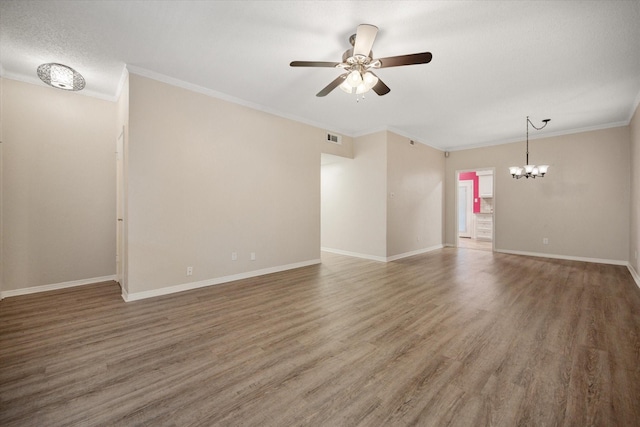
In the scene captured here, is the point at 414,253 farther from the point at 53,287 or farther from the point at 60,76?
the point at 60,76

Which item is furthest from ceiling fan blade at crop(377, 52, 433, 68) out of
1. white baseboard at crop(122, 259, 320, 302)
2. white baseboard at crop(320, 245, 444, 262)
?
white baseboard at crop(320, 245, 444, 262)

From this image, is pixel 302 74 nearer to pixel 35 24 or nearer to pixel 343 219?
pixel 35 24

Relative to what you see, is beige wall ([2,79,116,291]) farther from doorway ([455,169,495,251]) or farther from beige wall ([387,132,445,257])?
doorway ([455,169,495,251])

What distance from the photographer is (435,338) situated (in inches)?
96.6

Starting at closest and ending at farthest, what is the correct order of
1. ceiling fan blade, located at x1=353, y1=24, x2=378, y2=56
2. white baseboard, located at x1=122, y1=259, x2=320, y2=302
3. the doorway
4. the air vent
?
ceiling fan blade, located at x1=353, y1=24, x2=378, y2=56 → white baseboard, located at x1=122, y1=259, x2=320, y2=302 → the air vent → the doorway

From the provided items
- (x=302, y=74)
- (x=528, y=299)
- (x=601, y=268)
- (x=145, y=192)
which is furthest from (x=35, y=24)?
(x=601, y=268)

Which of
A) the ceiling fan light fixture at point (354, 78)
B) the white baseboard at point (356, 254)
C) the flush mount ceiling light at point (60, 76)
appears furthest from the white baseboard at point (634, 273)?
the flush mount ceiling light at point (60, 76)

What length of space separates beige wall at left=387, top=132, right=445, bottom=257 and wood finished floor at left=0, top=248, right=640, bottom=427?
258cm

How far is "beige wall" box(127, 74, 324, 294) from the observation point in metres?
3.50

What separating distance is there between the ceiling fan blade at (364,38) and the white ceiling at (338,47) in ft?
0.91

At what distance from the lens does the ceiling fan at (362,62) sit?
2.36 metres

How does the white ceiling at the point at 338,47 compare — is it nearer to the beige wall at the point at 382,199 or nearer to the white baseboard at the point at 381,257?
the beige wall at the point at 382,199

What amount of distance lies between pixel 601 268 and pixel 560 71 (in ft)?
13.9

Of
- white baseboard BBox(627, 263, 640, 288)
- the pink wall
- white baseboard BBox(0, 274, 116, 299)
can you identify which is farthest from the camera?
the pink wall
